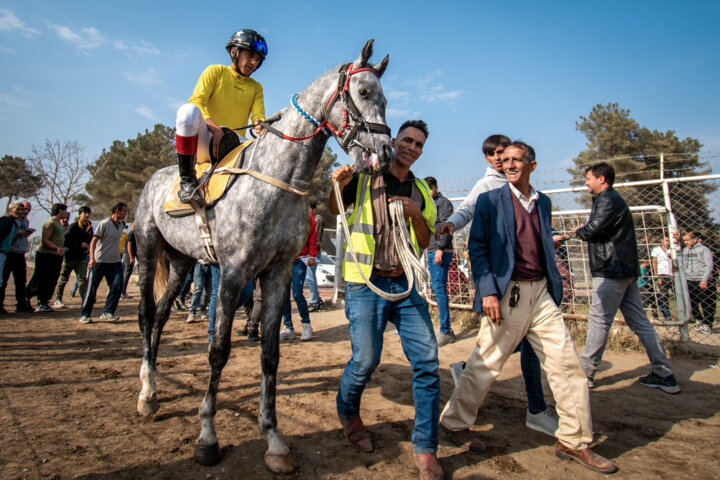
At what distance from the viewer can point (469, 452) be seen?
2.67 meters

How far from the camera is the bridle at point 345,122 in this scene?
236 cm

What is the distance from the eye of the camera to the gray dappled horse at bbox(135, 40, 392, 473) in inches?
95.3

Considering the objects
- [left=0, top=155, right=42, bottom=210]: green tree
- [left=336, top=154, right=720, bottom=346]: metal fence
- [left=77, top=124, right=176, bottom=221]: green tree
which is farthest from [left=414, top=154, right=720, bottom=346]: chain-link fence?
[left=0, top=155, right=42, bottom=210]: green tree

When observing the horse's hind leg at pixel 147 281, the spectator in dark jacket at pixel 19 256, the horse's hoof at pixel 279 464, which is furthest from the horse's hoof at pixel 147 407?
the spectator in dark jacket at pixel 19 256

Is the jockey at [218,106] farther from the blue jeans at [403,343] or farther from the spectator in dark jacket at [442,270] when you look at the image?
the spectator in dark jacket at [442,270]

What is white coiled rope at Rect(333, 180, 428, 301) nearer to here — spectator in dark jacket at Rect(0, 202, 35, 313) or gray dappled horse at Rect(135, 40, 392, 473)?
gray dappled horse at Rect(135, 40, 392, 473)

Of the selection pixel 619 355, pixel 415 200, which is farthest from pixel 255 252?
pixel 619 355

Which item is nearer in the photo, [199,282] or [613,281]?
[613,281]

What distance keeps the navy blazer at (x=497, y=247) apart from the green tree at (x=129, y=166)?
3602 centimetres

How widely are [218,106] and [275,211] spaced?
153 cm

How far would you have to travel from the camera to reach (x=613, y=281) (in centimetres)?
414

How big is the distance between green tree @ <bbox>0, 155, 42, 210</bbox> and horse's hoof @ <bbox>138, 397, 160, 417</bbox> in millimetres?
47694

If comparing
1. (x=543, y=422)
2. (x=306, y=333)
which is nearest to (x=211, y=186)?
(x=543, y=422)

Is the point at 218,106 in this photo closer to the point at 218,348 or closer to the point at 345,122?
the point at 345,122
